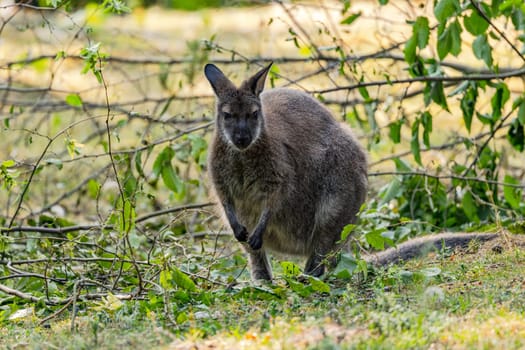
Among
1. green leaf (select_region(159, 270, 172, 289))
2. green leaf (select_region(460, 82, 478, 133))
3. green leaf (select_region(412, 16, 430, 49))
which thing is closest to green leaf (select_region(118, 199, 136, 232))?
green leaf (select_region(159, 270, 172, 289))

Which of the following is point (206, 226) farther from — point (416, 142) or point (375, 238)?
point (375, 238)

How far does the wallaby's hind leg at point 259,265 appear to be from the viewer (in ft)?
18.8

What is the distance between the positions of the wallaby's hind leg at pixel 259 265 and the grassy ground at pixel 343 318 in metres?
0.67

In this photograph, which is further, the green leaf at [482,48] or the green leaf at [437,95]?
the green leaf at [437,95]

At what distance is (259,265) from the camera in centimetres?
575

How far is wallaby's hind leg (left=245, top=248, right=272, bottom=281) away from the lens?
572 cm

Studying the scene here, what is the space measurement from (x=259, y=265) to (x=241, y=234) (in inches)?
15.5

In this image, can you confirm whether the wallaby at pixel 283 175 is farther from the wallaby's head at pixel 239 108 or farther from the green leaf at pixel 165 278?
the green leaf at pixel 165 278

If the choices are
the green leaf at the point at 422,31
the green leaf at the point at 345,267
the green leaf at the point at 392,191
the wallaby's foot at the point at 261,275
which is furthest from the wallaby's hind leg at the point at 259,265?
the green leaf at the point at 422,31

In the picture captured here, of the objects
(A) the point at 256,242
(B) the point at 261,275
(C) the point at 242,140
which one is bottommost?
(B) the point at 261,275

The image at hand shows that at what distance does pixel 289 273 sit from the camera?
201 inches

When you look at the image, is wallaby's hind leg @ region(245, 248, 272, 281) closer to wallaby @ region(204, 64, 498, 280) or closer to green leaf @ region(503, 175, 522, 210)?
wallaby @ region(204, 64, 498, 280)

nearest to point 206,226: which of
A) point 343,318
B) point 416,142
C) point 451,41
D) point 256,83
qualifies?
point 416,142

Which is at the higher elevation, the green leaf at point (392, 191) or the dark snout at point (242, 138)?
the dark snout at point (242, 138)
